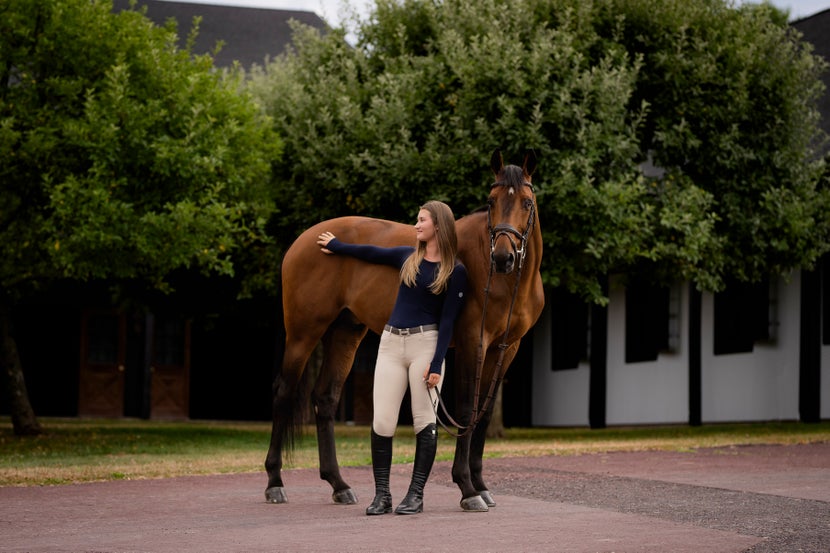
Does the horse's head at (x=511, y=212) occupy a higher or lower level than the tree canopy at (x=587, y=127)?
lower

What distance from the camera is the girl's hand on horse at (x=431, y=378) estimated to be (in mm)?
7254

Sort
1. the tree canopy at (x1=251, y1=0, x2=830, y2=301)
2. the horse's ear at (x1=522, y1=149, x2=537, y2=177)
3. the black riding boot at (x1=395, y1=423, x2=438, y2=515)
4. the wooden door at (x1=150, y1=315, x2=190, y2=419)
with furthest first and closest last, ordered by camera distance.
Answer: the wooden door at (x1=150, y1=315, x2=190, y2=419) → the tree canopy at (x1=251, y1=0, x2=830, y2=301) → the horse's ear at (x1=522, y1=149, x2=537, y2=177) → the black riding boot at (x1=395, y1=423, x2=438, y2=515)

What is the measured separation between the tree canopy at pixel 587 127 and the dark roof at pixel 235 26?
16082 millimetres

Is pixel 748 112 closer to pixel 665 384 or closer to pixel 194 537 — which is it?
pixel 665 384

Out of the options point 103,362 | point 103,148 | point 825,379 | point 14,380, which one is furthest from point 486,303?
point 103,362

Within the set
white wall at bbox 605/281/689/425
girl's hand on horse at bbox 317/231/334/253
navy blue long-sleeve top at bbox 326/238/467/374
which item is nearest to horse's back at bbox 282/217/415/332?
girl's hand on horse at bbox 317/231/334/253

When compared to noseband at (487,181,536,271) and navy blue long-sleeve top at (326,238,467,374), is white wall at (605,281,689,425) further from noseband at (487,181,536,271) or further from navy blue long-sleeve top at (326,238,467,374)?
navy blue long-sleeve top at (326,238,467,374)

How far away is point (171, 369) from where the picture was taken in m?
28.7

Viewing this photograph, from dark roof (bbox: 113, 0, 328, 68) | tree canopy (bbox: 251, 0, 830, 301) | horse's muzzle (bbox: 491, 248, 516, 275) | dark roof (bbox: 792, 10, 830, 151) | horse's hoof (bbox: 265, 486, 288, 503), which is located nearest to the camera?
horse's muzzle (bbox: 491, 248, 516, 275)

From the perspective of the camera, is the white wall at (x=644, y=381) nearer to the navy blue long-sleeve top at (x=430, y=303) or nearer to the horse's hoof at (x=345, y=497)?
the horse's hoof at (x=345, y=497)

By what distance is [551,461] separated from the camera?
1236 cm

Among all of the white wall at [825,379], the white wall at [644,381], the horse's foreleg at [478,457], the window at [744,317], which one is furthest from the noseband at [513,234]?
the white wall at [644,381]

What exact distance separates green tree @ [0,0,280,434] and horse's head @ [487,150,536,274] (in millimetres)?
8291

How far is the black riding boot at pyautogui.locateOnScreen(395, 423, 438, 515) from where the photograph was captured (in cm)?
737
